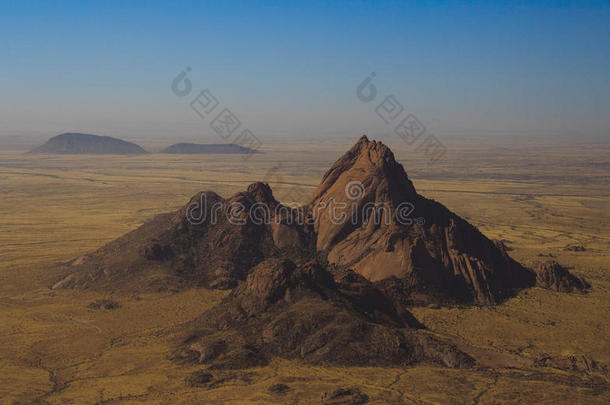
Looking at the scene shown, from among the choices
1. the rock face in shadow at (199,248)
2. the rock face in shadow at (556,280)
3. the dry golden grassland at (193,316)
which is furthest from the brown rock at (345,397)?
the rock face in shadow at (556,280)

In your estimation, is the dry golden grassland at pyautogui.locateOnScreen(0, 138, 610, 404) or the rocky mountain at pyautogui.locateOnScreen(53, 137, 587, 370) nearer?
the dry golden grassland at pyautogui.locateOnScreen(0, 138, 610, 404)

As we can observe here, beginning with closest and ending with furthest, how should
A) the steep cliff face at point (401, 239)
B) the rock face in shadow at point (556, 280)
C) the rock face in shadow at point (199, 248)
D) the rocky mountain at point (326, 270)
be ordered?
1. the rocky mountain at point (326, 270)
2. the steep cliff face at point (401, 239)
3. the rock face in shadow at point (556, 280)
4. the rock face in shadow at point (199, 248)

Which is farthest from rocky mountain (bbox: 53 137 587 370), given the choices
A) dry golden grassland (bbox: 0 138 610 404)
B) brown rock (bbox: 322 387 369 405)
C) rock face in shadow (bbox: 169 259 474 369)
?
brown rock (bbox: 322 387 369 405)

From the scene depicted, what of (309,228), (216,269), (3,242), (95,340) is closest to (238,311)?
(95,340)

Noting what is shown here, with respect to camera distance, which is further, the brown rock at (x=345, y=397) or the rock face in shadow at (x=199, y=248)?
the rock face in shadow at (x=199, y=248)

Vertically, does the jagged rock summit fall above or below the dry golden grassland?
above

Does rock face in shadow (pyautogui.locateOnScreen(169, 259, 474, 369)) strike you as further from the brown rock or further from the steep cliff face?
the steep cliff face

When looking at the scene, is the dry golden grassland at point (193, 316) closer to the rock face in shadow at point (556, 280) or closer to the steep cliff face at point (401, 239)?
the rock face in shadow at point (556, 280)
